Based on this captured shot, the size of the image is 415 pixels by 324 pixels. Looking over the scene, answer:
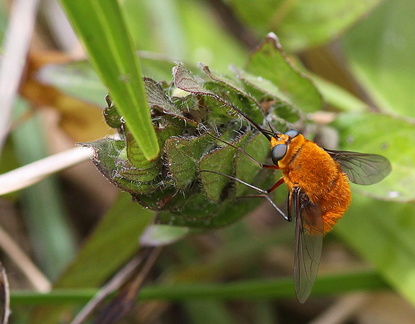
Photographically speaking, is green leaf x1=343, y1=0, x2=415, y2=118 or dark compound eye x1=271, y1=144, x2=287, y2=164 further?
green leaf x1=343, y1=0, x2=415, y2=118

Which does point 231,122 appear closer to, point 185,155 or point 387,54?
point 185,155

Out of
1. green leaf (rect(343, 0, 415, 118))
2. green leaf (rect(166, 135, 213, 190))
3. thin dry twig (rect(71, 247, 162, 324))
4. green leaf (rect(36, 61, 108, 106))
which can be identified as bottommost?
green leaf (rect(343, 0, 415, 118))

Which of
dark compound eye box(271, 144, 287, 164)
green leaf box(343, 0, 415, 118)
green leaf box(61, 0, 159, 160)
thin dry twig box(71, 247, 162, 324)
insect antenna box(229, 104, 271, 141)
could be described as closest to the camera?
green leaf box(61, 0, 159, 160)

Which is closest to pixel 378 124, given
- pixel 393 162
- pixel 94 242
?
pixel 393 162

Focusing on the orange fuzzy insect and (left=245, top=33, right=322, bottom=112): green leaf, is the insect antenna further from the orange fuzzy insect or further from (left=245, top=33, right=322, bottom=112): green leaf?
(left=245, top=33, right=322, bottom=112): green leaf

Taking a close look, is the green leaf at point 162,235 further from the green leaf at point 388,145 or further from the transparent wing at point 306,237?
the green leaf at point 388,145

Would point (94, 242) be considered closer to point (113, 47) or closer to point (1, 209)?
point (1, 209)

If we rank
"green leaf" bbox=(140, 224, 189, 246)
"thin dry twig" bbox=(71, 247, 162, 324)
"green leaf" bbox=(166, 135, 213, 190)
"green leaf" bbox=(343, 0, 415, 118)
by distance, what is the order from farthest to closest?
1. "green leaf" bbox=(343, 0, 415, 118)
2. "thin dry twig" bbox=(71, 247, 162, 324)
3. "green leaf" bbox=(140, 224, 189, 246)
4. "green leaf" bbox=(166, 135, 213, 190)

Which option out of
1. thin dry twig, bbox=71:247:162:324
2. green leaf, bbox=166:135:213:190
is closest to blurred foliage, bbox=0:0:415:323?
green leaf, bbox=166:135:213:190

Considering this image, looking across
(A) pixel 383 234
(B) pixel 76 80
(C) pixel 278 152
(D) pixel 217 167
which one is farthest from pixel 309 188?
(B) pixel 76 80
